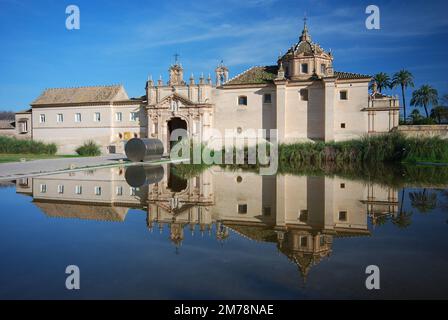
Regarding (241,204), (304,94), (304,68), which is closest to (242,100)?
(304,94)

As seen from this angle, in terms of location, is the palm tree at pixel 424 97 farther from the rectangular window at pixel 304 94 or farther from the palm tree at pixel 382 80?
the rectangular window at pixel 304 94

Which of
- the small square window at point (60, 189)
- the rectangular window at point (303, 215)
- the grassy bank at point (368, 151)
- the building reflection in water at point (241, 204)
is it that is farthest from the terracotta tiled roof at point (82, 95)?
the rectangular window at point (303, 215)

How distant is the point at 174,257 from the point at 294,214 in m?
4.29

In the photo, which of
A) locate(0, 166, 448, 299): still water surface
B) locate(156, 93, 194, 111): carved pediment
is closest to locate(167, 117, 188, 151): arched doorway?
locate(156, 93, 194, 111): carved pediment

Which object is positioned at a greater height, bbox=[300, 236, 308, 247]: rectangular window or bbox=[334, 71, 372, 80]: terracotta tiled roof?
bbox=[334, 71, 372, 80]: terracotta tiled roof

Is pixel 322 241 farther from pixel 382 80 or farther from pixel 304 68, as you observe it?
pixel 382 80

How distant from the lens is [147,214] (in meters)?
9.98

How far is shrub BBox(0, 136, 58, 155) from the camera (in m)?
36.2

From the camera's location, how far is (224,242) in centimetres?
747

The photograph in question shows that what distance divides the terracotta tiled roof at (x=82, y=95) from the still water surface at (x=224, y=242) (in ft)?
86.0

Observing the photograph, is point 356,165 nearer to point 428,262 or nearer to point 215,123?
point 215,123

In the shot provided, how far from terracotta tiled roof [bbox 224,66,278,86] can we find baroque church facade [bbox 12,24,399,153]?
3.7 inches

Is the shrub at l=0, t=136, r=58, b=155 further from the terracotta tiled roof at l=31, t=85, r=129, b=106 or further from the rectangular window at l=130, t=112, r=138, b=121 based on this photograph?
the rectangular window at l=130, t=112, r=138, b=121

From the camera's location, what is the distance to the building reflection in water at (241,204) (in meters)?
7.96
